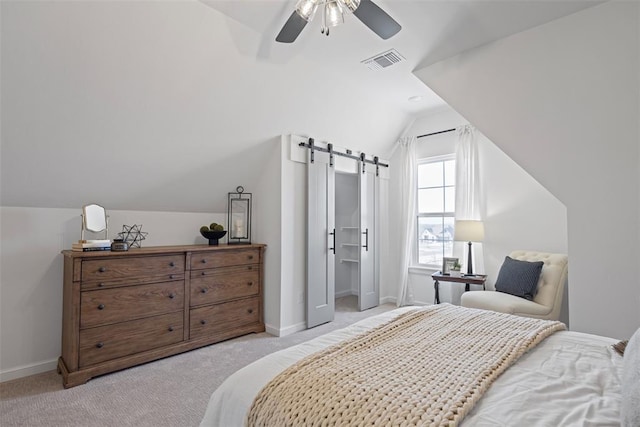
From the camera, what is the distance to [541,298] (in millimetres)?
3096

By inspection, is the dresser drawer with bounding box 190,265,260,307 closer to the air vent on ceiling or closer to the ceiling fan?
the ceiling fan

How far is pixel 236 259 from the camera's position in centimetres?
351

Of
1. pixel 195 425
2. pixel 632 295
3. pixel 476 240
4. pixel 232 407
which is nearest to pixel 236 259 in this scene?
pixel 195 425

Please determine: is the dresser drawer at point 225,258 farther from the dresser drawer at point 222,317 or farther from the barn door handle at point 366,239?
the barn door handle at point 366,239

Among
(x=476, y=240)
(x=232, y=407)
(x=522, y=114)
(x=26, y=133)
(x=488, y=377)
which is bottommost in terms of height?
(x=232, y=407)

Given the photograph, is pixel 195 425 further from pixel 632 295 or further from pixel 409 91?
pixel 409 91

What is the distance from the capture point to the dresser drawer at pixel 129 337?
8.39 ft

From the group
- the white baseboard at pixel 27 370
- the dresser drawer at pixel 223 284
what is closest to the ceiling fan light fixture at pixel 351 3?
the dresser drawer at pixel 223 284

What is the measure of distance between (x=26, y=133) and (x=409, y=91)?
11.8ft

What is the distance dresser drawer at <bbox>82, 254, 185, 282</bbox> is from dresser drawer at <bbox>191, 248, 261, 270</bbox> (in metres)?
0.15

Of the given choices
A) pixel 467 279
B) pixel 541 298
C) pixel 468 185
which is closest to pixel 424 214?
pixel 468 185

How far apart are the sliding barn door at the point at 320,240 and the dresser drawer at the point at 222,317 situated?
0.64m

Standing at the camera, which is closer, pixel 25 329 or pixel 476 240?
pixel 25 329

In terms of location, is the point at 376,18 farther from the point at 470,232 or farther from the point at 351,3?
the point at 470,232
